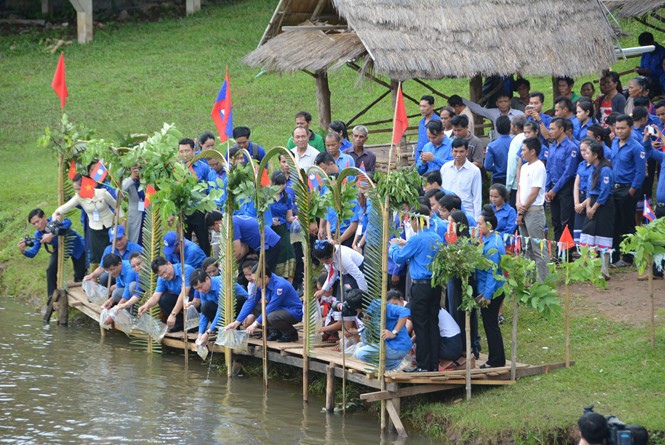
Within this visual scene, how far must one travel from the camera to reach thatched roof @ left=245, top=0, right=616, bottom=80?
54.9ft

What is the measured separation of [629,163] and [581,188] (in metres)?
0.69

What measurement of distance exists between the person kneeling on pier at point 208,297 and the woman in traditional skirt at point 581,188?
14.4 feet

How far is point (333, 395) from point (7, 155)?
15.1 metres

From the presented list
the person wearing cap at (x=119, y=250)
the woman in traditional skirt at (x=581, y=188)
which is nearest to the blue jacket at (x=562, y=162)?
the woman in traditional skirt at (x=581, y=188)

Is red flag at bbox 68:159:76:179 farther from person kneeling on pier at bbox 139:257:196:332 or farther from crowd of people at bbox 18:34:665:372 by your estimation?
person kneeling on pier at bbox 139:257:196:332

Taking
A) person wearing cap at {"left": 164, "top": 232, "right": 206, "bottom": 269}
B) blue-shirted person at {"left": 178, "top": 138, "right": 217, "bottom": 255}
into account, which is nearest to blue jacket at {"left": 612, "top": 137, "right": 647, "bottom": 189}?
blue-shirted person at {"left": 178, "top": 138, "right": 217, "bottom": 255}

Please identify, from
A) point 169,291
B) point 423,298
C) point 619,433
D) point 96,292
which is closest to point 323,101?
point 96,292


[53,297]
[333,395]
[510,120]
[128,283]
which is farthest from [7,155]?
[333,395]

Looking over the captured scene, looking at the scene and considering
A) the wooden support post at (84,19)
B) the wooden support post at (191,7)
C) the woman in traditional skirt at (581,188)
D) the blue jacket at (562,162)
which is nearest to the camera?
the woman in traditional skirt at (581,188)

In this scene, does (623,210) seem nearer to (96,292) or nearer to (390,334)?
(390,334)

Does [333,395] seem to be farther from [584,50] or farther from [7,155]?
[7,155]

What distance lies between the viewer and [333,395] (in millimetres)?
12273

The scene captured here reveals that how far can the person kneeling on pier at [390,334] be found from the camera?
11719 mm

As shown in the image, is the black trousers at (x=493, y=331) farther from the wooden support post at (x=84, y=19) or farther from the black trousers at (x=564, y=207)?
the wooden support post at (x=84, y=19)
